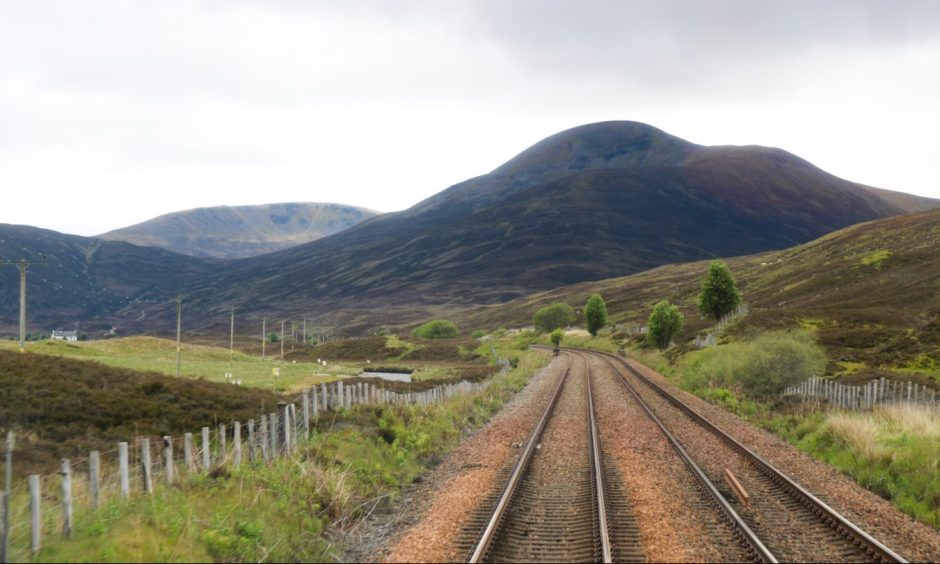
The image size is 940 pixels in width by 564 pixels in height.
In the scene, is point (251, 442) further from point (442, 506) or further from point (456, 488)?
point (442, 506)

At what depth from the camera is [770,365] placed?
32406 millimetres

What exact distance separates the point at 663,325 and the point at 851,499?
54778 millimetres

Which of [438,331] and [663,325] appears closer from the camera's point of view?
[663,325]

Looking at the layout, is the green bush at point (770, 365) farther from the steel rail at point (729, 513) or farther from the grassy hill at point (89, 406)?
the grassy hill at point (89, 406)

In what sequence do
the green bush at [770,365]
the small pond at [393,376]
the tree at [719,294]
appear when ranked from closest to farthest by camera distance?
the green bush at [770,365], the small pond at [393,376], the tree at [719,294]

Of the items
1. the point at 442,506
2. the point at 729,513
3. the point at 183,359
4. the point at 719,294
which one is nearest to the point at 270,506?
the point at 442,506

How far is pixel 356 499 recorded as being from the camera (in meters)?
13.6

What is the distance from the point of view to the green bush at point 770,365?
3166 centimetres

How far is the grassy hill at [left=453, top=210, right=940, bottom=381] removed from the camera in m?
38.6

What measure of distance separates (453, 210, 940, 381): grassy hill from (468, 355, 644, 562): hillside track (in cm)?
2214

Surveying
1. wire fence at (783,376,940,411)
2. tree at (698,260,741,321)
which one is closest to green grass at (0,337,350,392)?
wire fence at (783,376,940,411)

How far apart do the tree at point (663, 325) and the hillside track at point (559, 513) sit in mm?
48629

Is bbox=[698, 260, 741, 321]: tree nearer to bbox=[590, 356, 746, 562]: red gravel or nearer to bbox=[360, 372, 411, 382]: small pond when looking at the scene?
bbox=[360, 372, 411, 382]: small pond

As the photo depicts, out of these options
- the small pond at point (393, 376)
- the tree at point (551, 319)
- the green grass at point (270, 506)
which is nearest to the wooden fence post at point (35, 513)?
the green grass at point (270, 506)
